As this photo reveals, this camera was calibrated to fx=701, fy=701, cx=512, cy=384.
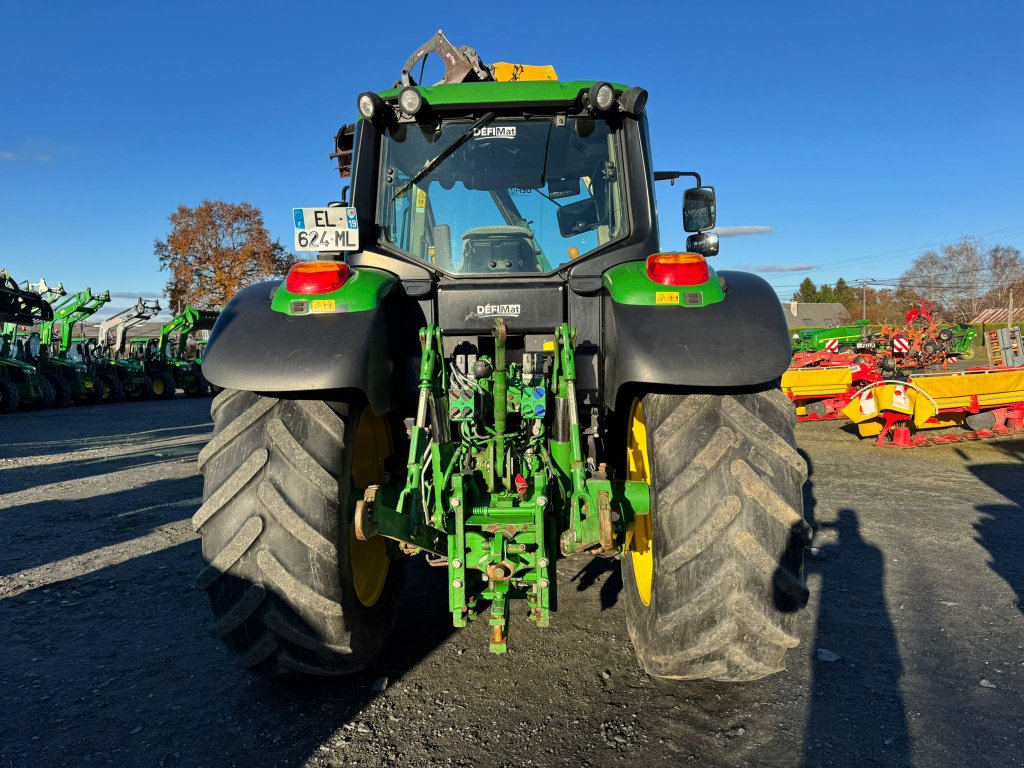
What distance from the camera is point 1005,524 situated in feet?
17.2

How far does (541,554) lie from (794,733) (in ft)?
3.54

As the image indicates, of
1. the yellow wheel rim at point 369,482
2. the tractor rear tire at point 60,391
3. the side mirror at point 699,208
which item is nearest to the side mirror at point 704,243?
the side mirror at point 699,208

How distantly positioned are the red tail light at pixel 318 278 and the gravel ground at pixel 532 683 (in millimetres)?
1602

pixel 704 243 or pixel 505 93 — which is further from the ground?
pixel 505 93

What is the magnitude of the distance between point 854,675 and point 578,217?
7.69 ft

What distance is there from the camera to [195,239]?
3644 cm

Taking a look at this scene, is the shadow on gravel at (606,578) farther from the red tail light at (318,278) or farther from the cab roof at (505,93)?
the cab roof at (505,93)

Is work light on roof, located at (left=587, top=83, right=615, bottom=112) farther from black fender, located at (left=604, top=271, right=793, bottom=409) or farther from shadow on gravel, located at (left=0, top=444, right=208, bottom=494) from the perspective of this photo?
shadow on gravel, located at (left=0, top=444, right=208, bottom=494)

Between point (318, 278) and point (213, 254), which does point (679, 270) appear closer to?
point (318, 278)

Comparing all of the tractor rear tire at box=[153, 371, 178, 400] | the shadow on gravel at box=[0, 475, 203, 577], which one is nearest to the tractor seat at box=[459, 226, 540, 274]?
the shadow on gravel at box=[0, 475, 203, 577]

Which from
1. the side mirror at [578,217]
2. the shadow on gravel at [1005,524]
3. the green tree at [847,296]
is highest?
the green tree at [847,296]

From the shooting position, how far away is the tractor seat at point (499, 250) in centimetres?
326

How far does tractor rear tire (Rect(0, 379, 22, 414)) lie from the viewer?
1656 centimetres

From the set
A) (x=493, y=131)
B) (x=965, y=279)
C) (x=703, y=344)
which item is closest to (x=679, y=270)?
(x=703, y=344)
